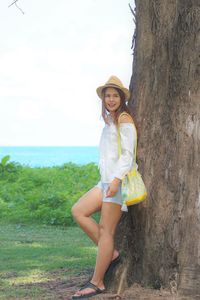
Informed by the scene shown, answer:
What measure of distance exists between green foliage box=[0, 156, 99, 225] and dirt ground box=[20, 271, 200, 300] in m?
4.20

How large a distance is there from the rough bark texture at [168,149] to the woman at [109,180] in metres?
0.20

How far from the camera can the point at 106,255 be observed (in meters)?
5.65

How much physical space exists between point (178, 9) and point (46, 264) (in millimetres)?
3371

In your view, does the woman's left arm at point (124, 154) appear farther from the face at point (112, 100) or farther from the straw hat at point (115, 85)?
the straw hat at point (115, 85)

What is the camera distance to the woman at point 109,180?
18.0 feet

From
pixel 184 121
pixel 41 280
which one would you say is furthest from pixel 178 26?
pixel 41 280

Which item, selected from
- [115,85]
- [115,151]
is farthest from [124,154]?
[115,85]

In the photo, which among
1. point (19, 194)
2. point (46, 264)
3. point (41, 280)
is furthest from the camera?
point (19, 194)

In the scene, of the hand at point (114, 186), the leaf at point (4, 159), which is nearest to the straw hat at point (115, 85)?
the hand at point (114, 186)

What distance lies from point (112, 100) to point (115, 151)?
457 mm

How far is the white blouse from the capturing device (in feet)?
17.8

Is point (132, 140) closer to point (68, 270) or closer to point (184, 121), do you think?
point (184, 121)

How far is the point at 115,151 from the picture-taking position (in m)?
5.55

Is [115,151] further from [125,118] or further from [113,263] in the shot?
[113,263]
